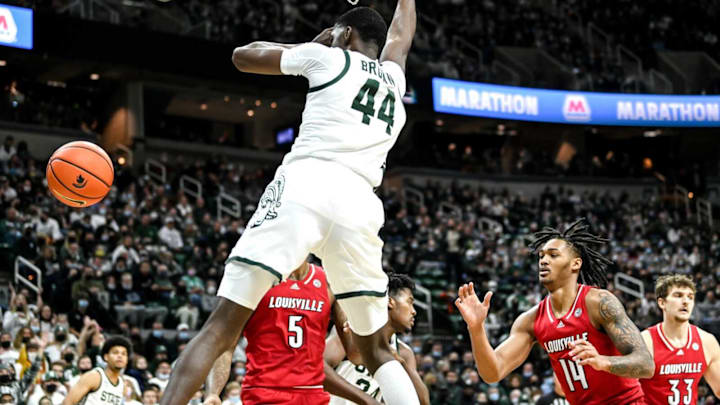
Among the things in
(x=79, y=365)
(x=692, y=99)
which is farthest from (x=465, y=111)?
(x=79, y=365)

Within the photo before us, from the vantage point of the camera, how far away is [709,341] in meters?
7.70

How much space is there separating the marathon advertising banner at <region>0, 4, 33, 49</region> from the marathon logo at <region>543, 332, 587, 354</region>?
1903 cm

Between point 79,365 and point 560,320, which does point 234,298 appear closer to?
point 560,320

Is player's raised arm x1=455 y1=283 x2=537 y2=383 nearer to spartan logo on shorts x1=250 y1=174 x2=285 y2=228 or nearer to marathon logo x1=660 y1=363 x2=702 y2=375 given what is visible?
marathon logo x1=660 y1=363 x2=702 y2=375

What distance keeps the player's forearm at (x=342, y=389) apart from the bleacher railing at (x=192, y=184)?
1720 centimetres

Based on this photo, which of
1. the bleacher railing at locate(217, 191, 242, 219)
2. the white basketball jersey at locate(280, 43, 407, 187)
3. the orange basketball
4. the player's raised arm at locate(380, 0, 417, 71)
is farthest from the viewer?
the bleacher railing at locate(217, 191, 242, 219)

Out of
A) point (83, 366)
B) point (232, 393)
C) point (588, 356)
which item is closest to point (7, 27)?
point (83, 366)

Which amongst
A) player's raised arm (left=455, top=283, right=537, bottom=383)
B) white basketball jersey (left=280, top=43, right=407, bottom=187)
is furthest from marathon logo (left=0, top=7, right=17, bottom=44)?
white basketball jersey (left=280, top=43, right=407, bottom=187)

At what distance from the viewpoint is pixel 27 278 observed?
54.7 ft

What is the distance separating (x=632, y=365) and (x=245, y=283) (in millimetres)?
2451

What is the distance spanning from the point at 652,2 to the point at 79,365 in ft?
101

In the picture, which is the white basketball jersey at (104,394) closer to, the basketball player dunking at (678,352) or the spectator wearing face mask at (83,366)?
the spectator wearing face mask at (83,366)

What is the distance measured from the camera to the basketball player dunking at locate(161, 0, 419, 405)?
14.8 ft

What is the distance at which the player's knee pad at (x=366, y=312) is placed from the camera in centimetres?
480
